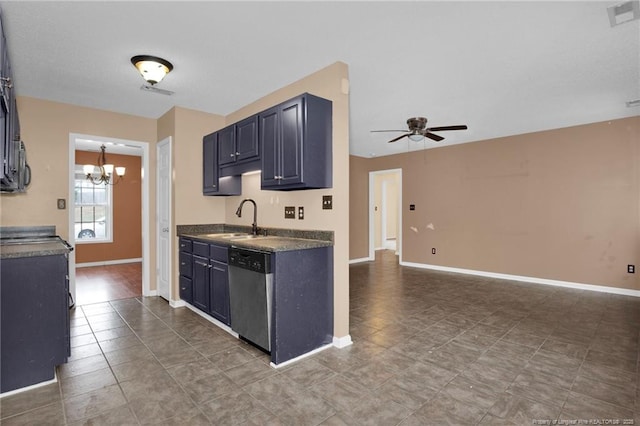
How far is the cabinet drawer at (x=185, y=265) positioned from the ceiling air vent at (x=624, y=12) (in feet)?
14.2

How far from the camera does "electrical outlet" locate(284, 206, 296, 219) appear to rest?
3322mm

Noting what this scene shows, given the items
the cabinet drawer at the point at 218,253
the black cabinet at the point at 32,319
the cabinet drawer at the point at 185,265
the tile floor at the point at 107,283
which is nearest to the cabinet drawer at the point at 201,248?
the cabinet drawer at the point at 218,253

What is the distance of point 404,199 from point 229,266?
5070 millimetres

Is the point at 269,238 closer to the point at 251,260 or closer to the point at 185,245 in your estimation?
the point at 251,260

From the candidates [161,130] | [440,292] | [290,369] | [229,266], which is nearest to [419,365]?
[290,369]

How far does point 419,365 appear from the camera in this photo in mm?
2539

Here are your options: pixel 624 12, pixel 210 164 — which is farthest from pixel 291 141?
pixel 624 12

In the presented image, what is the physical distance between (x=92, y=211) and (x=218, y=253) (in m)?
5.62

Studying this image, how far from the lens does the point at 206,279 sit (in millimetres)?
3512

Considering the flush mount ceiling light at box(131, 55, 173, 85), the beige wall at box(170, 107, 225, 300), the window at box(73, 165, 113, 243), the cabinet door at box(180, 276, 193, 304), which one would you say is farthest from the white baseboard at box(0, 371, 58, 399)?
the window at box(73, 165, 113, 243)

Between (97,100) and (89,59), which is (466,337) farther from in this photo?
(97,100)

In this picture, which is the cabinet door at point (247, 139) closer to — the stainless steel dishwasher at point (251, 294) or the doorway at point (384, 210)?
the stainless steel dishwasher at point (251, 294)

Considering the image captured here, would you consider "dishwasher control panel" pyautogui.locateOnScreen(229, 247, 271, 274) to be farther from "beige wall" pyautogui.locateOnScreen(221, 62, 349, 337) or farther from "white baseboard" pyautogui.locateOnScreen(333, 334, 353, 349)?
"white baseboard" pyautogui.locateOnScreen(333, 334, 353, 349)

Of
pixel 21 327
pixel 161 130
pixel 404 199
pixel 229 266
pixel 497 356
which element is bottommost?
pixel 497 356
